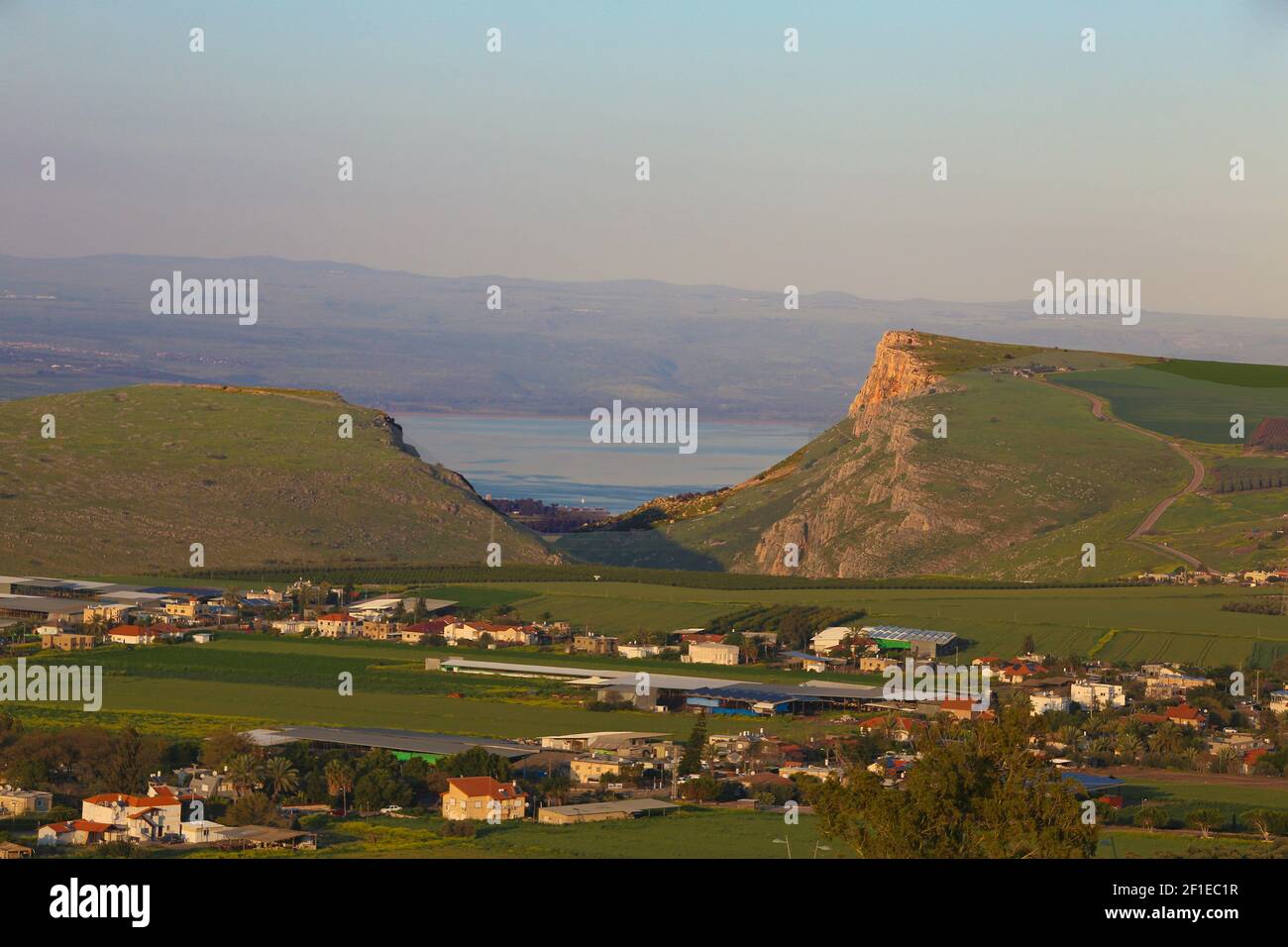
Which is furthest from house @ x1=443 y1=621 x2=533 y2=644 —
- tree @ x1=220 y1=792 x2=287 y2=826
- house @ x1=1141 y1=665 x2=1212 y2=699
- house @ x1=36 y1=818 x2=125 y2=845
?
house @ x1=36 y1=818 x2=125 y2=845

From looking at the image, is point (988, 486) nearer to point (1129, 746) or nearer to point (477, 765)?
point (1129, 746)

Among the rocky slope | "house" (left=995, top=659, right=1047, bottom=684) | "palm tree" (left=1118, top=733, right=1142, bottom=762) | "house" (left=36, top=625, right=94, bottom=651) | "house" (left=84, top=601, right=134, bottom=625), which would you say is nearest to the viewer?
"palm tree" (left=1118, top=733, right=1142, bottom=762)

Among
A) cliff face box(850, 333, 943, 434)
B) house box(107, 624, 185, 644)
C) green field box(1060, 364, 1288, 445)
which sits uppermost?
cliff face box(850, 333, 943, 434)

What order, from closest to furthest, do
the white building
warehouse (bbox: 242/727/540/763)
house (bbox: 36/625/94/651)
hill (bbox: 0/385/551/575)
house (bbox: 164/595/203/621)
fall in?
1. warehouse (bbox: 242/727/540/763)
2. the white building
3. house (bbox: 36/625/94/651)
4. house (bbox: 164/595/203/621)
5. hill (bbox: 0/385/551/575)

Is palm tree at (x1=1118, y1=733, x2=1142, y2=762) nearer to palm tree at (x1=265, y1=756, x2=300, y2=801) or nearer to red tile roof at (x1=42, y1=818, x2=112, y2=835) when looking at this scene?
palm tree at (x1=265, y1=756, x2=300, y2=801)
